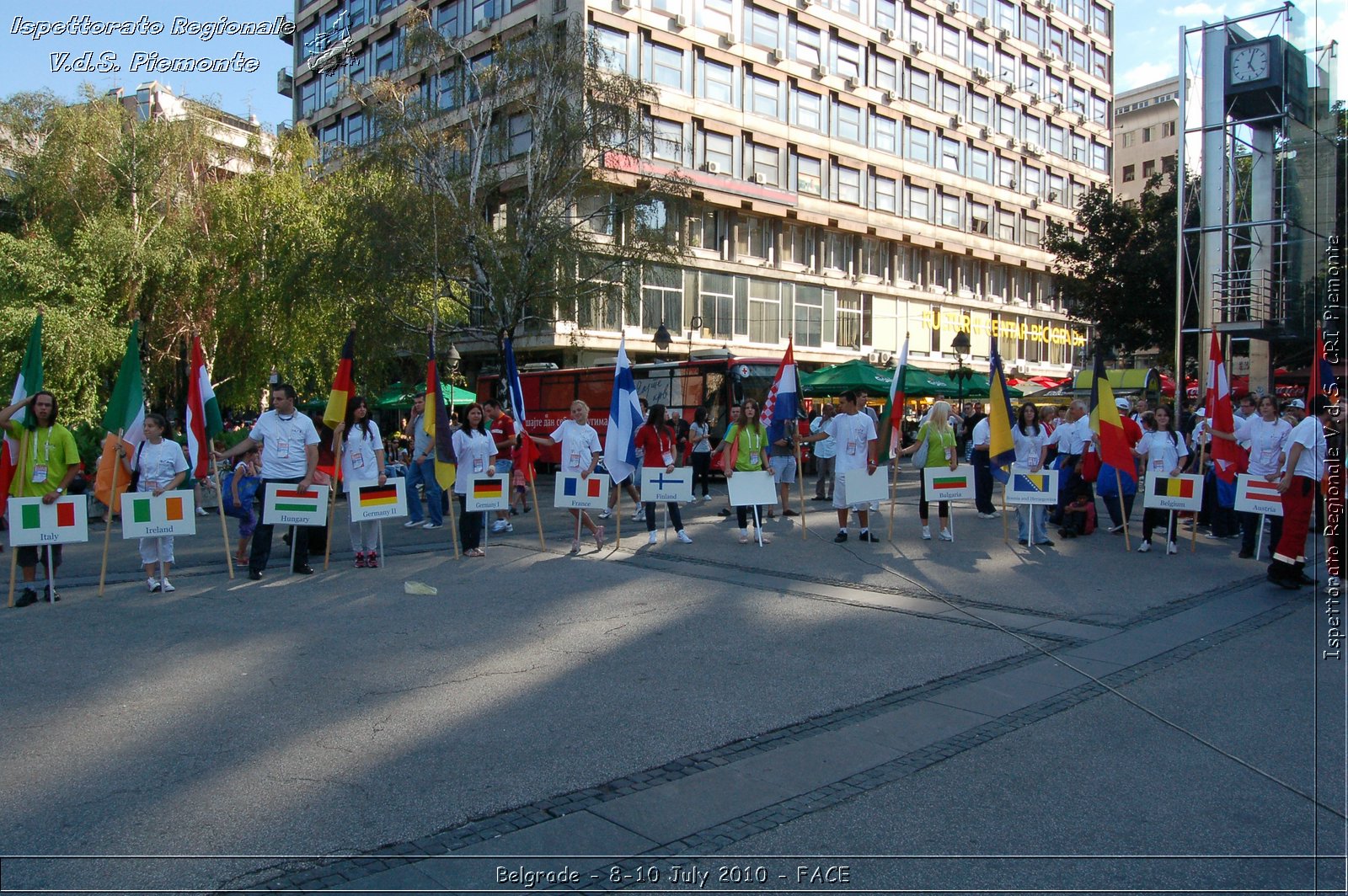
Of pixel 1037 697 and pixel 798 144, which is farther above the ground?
pixel 798 144

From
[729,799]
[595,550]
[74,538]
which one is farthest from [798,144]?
[729,799]

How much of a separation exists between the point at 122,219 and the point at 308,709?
2482 cm

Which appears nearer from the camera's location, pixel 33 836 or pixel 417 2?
pixel 33 836

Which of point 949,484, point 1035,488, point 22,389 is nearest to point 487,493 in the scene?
point 22,389

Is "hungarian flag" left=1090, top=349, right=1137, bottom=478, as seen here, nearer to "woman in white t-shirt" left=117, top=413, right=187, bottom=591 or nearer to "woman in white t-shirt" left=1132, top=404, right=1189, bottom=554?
"woman in white t-shirt" left=1132, top=404, right=1189, bottom=554

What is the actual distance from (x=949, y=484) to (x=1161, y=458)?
2665mm

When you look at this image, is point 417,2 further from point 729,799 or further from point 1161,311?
point 729,799

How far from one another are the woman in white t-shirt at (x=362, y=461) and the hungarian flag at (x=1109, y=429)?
29.6 feet

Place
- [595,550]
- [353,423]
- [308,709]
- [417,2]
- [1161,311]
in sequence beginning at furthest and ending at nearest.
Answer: [417,2]
[1161,311]
[595,550]
[353,423]
[308,709]

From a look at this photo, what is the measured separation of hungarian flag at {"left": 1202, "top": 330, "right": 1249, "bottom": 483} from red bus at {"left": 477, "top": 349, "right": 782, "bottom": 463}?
12.8 meters

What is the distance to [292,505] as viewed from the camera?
394 inches

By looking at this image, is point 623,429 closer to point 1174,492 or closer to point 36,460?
point 36,460

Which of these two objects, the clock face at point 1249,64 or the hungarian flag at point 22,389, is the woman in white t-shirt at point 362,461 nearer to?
the hungarian flag at point 22,389

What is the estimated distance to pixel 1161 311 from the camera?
100 ft
